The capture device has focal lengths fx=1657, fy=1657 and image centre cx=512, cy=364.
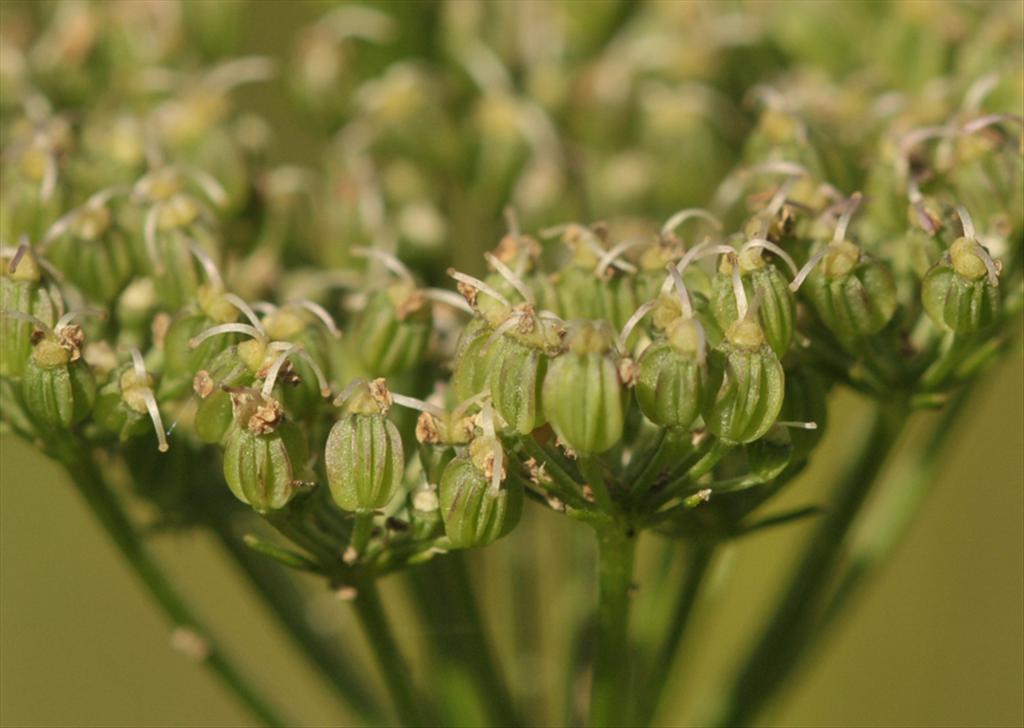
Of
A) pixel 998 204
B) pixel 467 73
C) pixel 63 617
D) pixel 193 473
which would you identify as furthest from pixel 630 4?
pixel 63 617

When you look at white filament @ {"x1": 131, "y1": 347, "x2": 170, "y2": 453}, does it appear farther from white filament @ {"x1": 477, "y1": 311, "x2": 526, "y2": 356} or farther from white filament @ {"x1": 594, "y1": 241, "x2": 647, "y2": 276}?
white filament @ {"x1": 594, "y1": 241, "x2": 647, "y2": 276}

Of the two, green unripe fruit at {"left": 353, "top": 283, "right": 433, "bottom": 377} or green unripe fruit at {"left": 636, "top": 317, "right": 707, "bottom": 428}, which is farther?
green unripe fruit at {"left": 353, "top": 283, "right": 433, "bottom": 377}

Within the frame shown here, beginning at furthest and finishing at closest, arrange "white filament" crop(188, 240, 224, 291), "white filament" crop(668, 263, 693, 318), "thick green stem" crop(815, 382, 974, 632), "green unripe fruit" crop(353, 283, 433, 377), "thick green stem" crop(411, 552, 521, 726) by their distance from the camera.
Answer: "thick green stem" crop(815, 382, 974, 632), "thick green stem" crop(411, 552, 521, 726), "green unripe fruit" crop(353, 283, 433, 377), "white filament" crop(188, 240, 224, 291), "white filament" crop(668, 263, 693, 318)

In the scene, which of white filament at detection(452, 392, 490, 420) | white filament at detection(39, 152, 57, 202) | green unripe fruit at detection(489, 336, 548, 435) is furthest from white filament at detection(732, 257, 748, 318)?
white filament at detection(39, 152, 57, 202)

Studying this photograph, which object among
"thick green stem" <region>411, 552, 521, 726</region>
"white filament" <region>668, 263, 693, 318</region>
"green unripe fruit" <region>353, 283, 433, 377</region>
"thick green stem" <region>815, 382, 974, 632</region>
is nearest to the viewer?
"white filament" <region>668, 263, 693, 318</region>

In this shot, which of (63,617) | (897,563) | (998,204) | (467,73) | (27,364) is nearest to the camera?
(27,364)

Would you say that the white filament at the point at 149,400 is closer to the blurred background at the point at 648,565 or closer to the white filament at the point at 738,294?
the blurred background at the point at 648,565

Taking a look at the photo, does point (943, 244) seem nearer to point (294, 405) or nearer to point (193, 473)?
point (294, 405)
